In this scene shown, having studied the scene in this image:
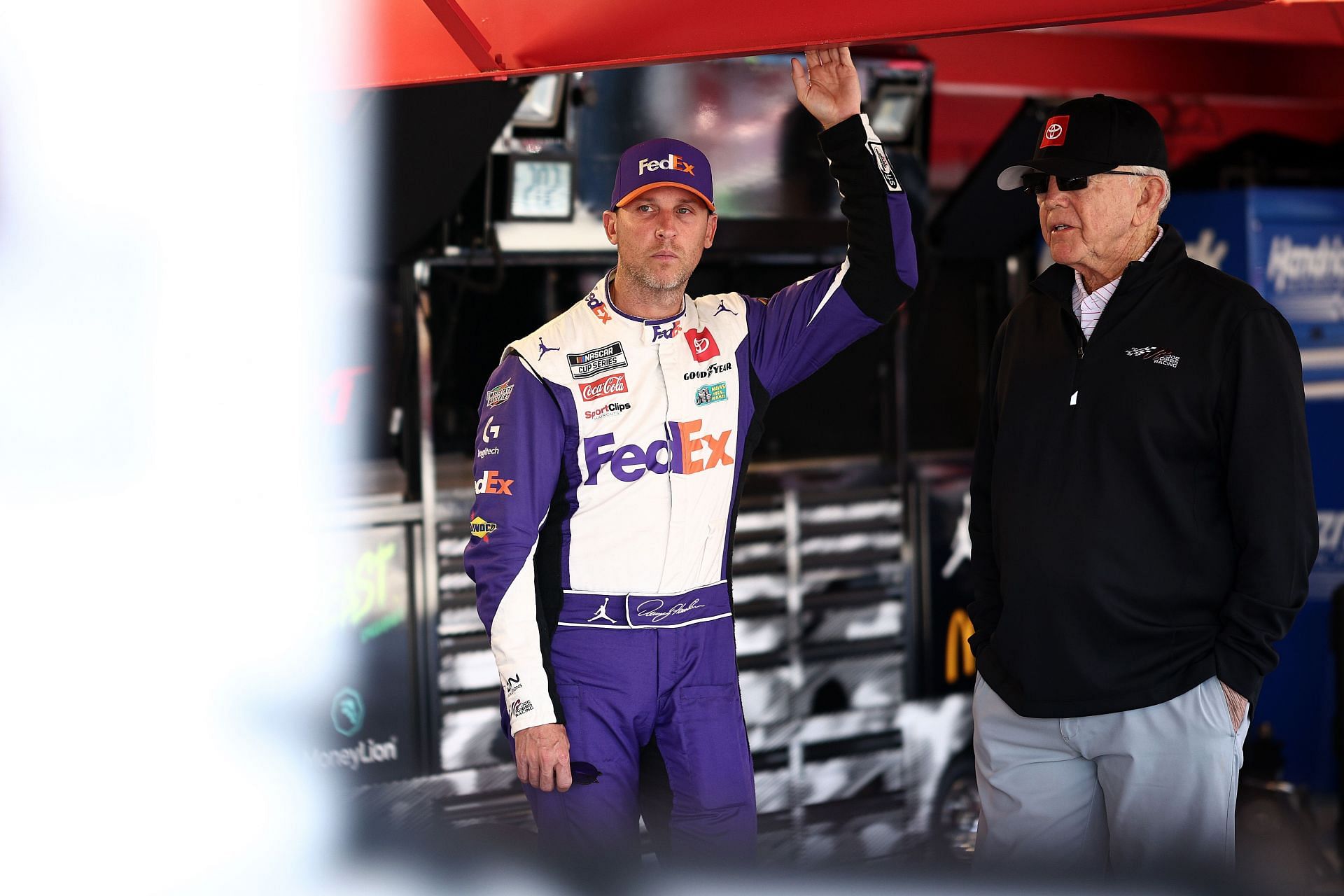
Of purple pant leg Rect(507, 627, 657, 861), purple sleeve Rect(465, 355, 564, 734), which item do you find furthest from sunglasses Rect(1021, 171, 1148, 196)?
purple pant leg Rect(507, 627, 657, 861)

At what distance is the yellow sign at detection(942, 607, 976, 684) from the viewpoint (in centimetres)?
426

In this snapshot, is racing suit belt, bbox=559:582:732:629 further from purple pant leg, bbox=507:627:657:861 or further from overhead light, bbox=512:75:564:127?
overhead light, bbox=512:75:564:127

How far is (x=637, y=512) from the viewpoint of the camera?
2.06m

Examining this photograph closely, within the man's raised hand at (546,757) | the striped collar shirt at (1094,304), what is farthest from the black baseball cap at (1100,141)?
the man's raised hand at (546,757)

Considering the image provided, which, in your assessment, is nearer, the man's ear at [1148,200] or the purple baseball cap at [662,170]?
the man's ear at [1148,200]

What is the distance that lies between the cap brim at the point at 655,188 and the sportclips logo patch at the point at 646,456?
0.36 meters

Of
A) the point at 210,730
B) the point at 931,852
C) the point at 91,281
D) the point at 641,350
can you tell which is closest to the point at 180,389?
the point at 91,281

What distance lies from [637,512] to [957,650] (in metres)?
2.48

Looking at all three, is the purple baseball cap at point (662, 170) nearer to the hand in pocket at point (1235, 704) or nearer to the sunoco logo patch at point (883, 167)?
the sunoco logo patch at point (883, 167)

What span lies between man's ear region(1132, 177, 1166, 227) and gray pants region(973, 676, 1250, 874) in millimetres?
672

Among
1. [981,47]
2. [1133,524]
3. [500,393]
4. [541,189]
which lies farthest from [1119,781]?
[981,47]

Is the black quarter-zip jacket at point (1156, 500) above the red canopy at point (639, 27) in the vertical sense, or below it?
below

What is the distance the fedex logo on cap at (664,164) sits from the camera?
2.08 m

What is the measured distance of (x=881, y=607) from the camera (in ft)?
13.7
